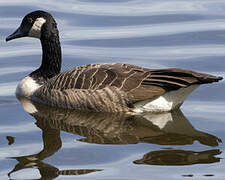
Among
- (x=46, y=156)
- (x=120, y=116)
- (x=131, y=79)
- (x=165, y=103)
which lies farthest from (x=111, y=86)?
(x=46, y=156)

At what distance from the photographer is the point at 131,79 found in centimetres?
1178

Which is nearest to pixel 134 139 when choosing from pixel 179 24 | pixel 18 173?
pixel 18 173

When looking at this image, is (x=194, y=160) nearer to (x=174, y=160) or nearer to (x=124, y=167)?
(x=174, y=160)

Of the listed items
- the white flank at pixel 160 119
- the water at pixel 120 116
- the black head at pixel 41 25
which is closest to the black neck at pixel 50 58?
the black head at pixel 41 25

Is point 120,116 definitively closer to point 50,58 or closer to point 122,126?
point 122,126

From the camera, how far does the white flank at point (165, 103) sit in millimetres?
11625

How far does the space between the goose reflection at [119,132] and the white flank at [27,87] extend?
333mm

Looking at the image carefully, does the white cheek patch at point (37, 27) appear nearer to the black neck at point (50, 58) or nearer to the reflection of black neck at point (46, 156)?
the black neck at point (50, 58)

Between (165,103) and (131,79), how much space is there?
0.68 metres

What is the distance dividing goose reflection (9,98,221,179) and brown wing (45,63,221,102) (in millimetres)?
426

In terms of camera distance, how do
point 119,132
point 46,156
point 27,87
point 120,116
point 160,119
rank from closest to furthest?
point 46,156
point 119,132
point 160,119
point 120,116
point 27,87

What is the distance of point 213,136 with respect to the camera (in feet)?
33.8

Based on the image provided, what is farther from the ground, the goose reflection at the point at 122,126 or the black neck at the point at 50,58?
the black neck at the point at 50,58

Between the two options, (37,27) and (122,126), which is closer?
(122,126)
